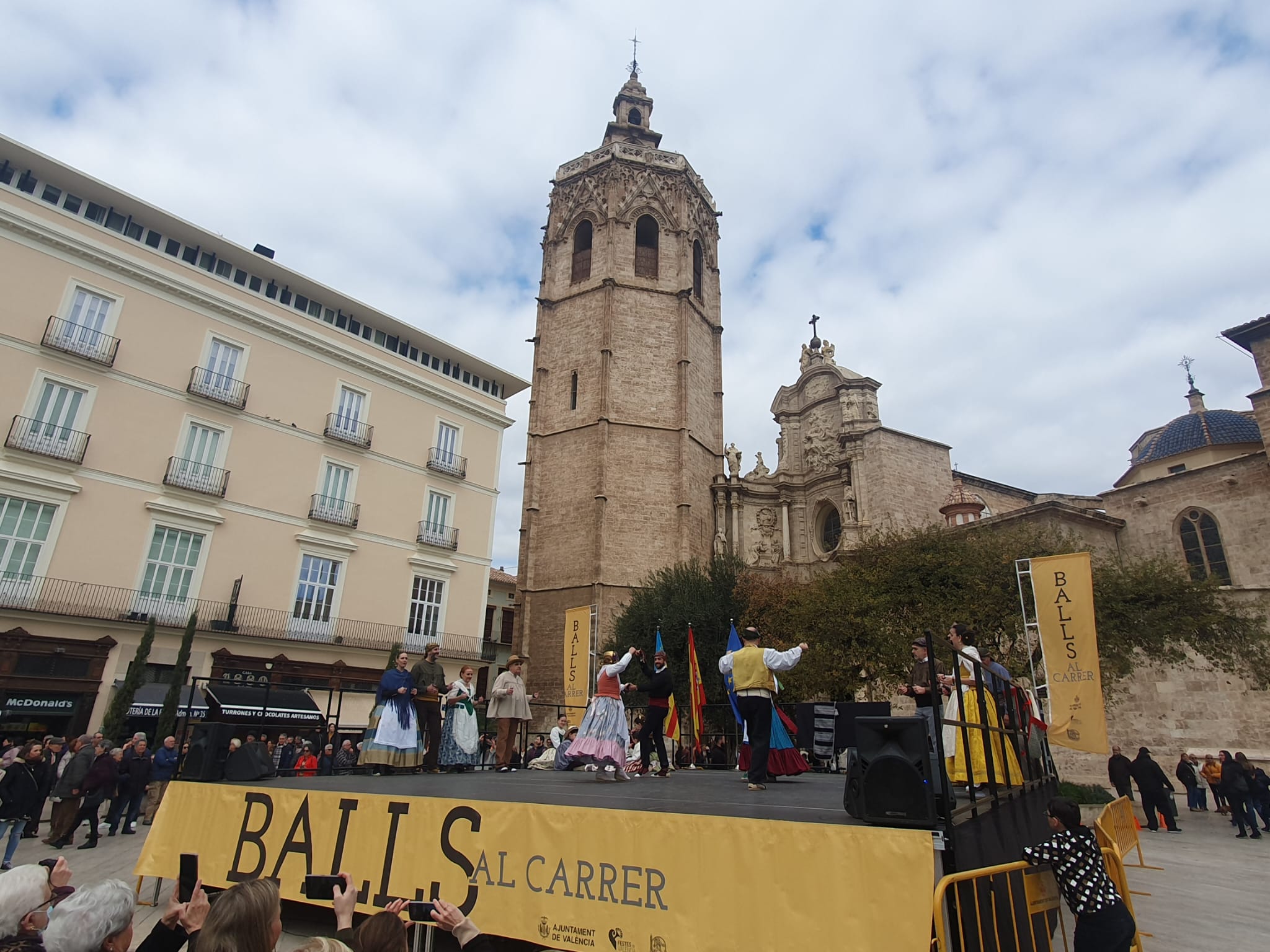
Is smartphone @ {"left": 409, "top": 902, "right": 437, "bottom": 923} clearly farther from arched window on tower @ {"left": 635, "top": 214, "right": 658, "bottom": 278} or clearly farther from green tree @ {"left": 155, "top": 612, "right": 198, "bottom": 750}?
arched window on tower @ {"left": 635, "top": 214, "right": 658, "bottom": 278}

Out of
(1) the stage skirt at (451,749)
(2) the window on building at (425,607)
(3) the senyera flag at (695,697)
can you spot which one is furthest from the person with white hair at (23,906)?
(2) the window on building at (425,607)

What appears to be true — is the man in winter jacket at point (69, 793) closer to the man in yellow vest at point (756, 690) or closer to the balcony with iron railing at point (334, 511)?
the man in yellow vest at point (756, 690)

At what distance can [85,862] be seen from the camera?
27.6 feet

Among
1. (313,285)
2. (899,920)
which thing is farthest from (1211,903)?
(313,285)

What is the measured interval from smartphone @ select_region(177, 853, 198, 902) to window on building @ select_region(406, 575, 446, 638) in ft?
65.8

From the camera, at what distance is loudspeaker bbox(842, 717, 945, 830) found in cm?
376

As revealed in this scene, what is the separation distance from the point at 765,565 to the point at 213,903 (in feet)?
106

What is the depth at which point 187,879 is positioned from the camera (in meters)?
3.04

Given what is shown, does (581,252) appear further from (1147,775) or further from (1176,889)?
(1176,889)

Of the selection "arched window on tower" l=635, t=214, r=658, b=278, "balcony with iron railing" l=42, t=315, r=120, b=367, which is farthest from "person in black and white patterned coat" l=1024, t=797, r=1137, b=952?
"arched window on tower" l=635, t=214, r=658, b=278

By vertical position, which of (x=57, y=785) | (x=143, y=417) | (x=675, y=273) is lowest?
(x=57, y=785)

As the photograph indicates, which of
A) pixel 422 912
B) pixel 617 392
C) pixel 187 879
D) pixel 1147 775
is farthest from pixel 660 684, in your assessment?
pixel 617 392

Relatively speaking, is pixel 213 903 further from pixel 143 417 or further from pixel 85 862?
pixel 143 417

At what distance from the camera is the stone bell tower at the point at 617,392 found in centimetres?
3152
